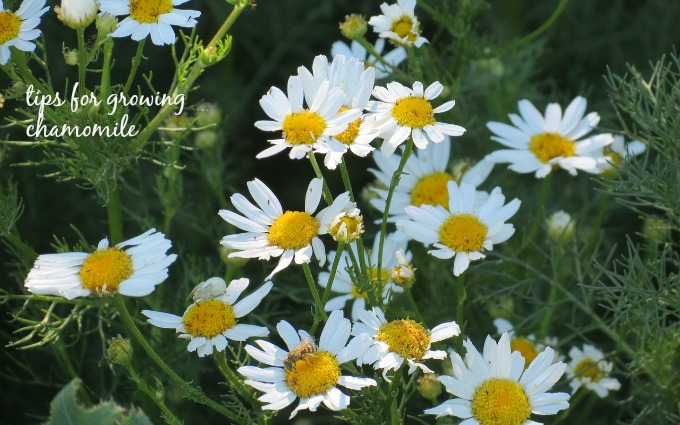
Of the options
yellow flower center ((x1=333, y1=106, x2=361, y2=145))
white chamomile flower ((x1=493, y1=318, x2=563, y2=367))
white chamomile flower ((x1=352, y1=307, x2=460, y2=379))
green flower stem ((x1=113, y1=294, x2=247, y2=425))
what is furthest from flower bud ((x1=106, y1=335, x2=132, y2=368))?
white chamomile flower ((x1=493, y1=318, x2=563, y2=367))

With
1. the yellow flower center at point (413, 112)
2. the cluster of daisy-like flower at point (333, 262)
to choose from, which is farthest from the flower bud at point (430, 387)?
the yellow flower center at point (413, 112)

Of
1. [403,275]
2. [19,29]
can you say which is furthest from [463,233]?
[19,29]

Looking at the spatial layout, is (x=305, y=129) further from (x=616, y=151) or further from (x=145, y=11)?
(x=616, y=151)

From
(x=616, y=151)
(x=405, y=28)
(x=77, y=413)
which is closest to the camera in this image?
(x=77, y=413)

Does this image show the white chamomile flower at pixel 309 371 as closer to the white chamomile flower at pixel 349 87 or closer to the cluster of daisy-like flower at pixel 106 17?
the white chamomile flower at pixel 349 87

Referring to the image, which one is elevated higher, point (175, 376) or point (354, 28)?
point (354, 28)

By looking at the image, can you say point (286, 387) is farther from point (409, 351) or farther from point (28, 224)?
point (28, 224)
